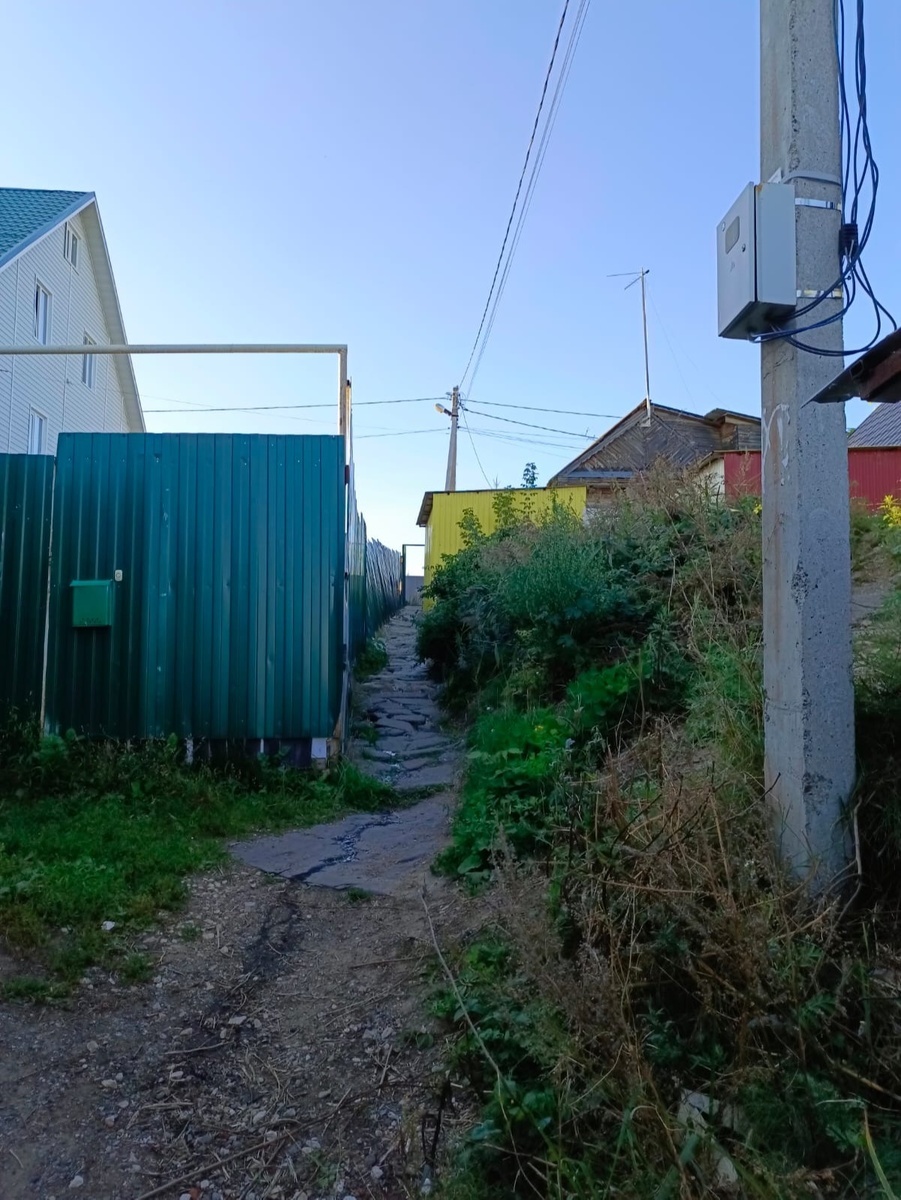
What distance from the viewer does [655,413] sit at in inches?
798

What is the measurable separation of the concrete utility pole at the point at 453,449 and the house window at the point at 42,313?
1137 cm

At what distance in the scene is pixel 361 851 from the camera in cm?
461

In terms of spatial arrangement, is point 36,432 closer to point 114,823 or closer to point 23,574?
point 23,574

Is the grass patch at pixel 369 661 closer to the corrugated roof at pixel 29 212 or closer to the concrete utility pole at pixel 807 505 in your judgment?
the concrete utility pole at pixel 807 505

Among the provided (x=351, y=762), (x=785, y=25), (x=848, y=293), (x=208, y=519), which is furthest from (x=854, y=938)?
(x=208, y=519)

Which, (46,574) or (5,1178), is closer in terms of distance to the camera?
(5,1178)

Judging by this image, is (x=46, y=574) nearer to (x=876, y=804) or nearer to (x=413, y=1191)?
(x=413, y=1191)

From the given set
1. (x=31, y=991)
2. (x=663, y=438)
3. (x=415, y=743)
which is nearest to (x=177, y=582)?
(x=415, y=743)

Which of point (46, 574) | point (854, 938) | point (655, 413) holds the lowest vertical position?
point (854, 938)

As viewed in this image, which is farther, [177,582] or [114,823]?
[177,582]

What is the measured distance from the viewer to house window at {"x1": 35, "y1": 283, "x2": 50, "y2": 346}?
1588 cm

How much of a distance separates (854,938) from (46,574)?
5.25 meters

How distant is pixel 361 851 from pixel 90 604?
2500 mm

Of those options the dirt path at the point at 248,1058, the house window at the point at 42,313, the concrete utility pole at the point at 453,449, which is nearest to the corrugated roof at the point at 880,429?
the concrete utility pole at the point at 453,449
